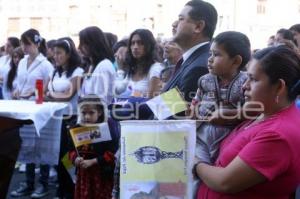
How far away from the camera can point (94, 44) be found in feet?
12.5

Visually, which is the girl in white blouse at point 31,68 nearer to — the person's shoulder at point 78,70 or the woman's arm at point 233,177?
the person's shoulder at point 78,70

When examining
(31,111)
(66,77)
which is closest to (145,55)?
(31,111)

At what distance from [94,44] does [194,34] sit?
1.75m

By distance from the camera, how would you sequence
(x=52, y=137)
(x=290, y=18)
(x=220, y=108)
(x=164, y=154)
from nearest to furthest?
(x=164, y=154) < (x=220, y=108) < (x=52, y=137) < (x=290, y=18)

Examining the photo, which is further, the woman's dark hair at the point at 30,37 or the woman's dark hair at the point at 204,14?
the woman's dark hair at the point at 30,37

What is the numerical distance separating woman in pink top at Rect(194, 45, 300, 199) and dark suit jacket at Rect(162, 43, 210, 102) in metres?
0.53

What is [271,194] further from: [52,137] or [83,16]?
[83,16]

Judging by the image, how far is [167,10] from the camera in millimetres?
22250

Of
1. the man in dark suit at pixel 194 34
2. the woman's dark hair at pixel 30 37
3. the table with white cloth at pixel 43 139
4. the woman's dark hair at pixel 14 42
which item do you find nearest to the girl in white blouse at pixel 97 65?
the table with white cloth at pixel 43 139

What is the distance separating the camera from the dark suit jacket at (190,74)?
2049 millimetres

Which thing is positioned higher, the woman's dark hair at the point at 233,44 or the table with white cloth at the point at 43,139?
the woman's dark hair at the point at 233,44

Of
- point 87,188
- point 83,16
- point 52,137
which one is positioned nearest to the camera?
point 87,188

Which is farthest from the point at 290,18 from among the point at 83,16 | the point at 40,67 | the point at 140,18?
the point at 40,67

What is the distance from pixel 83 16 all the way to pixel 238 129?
2208cm
